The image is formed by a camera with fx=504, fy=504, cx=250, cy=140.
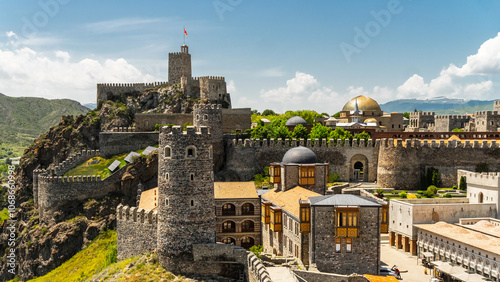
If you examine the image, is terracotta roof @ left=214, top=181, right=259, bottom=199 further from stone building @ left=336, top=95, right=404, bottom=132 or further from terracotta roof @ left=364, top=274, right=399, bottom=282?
stone building @ left=336, top=95, right=404, bottom=132

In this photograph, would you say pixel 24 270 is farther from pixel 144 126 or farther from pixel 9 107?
pixel 9 107

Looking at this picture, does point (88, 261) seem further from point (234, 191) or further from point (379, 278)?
point (379, 278)

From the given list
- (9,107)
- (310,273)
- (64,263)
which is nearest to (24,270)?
A: (64,263)

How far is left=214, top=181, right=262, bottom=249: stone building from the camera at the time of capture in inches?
1549

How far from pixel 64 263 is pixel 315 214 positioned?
28854mm

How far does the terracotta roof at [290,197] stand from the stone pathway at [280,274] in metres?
4.22

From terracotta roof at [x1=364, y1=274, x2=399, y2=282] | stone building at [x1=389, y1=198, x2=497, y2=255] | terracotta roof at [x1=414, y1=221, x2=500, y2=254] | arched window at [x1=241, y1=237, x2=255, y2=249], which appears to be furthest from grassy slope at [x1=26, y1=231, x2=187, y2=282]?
stone building at [x1=389, y1=198, x2=497, y2=255]

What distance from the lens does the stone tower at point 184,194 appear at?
28312 millimetres

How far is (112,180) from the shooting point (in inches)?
2007

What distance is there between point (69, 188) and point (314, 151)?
84.2 feet

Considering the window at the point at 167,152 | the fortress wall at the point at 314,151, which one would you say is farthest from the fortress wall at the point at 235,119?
the window at the point at 167,152

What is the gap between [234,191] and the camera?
40.6m

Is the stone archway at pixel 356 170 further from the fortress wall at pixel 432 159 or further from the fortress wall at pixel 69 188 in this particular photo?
the fortress wall at pixel 69 188

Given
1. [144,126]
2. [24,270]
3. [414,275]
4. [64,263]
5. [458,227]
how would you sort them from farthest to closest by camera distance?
[144,126] → [24,270] → [64,263] → [458,227] → [414,275]
